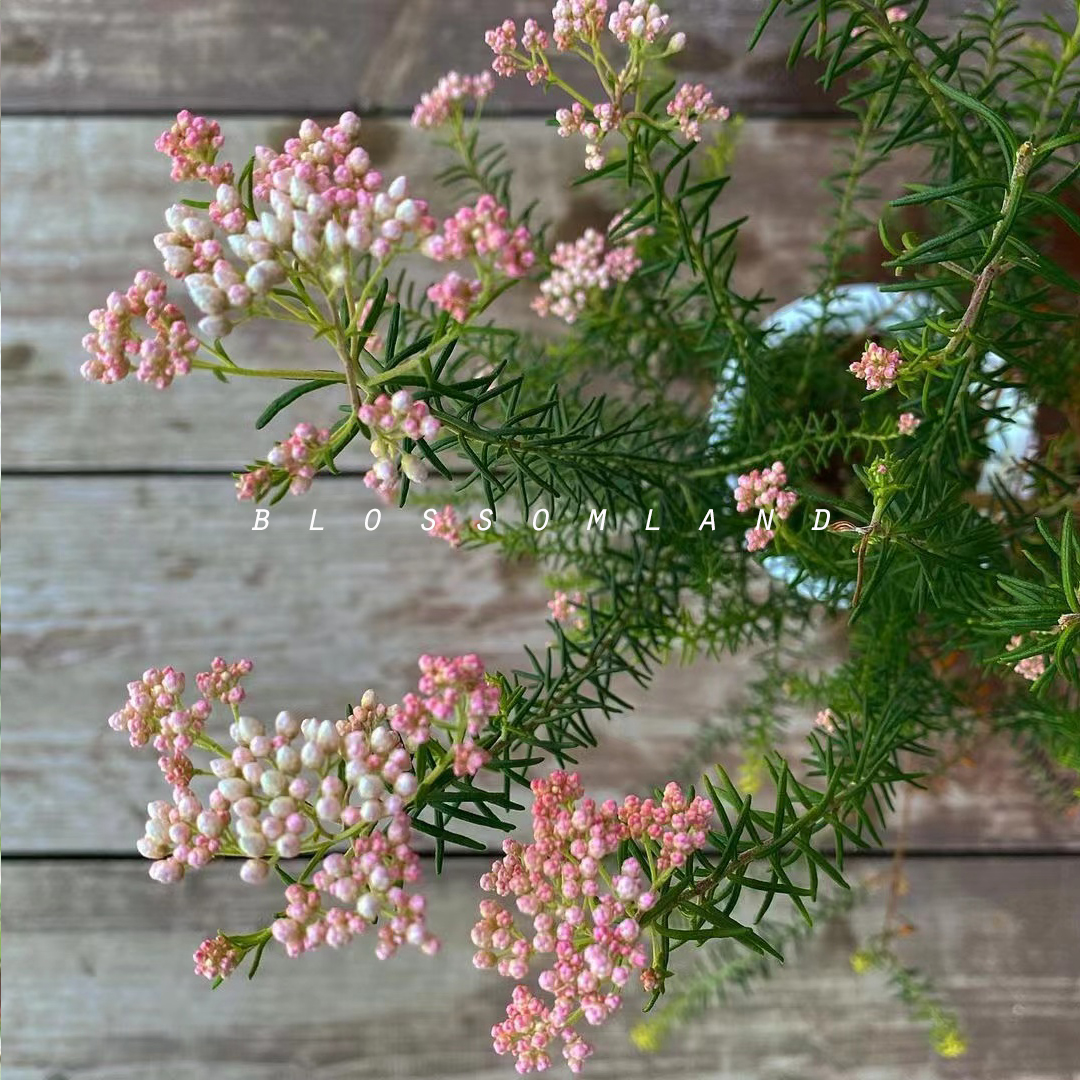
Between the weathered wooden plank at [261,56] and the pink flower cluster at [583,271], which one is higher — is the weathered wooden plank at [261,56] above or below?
above

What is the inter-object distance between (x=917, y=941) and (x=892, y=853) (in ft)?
0.36

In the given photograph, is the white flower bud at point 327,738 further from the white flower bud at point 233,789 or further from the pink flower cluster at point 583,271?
the pink flower cluster at point 583,271

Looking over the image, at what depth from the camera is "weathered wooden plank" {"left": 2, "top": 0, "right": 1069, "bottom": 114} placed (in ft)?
3.60

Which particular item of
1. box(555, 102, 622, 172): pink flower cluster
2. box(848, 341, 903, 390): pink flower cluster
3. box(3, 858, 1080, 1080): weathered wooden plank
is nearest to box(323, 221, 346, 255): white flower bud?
box(555, 102, 622, 172): pink flower cluster

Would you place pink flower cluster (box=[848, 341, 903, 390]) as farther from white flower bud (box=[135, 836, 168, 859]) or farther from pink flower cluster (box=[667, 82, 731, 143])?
white flower bud (box=[135, 836, 168, 859])

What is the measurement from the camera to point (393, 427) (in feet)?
1.32

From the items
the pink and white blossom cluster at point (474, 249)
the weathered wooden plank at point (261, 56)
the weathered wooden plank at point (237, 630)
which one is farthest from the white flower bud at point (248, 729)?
the weathered wooden plank at point (261, 56)

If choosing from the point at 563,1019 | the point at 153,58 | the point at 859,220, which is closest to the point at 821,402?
the point at 859,220

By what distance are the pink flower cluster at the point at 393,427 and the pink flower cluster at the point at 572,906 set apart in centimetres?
20

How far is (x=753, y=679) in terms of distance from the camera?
3.57 feet

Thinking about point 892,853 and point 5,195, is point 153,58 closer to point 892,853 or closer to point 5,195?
point 5,195

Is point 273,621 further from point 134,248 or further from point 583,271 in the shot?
point 583,271

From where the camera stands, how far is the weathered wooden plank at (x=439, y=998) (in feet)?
3.65

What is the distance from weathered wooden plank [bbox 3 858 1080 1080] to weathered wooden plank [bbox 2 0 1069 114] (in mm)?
880
